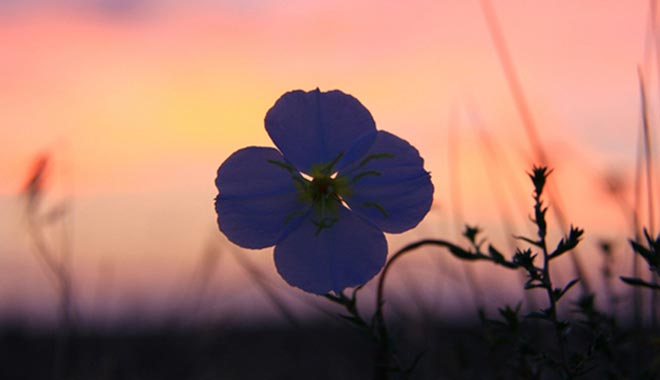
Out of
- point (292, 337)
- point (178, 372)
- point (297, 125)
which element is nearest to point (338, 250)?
point (297, 125)

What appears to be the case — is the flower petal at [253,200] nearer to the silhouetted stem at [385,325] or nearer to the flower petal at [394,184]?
the flower petal at [394,184]

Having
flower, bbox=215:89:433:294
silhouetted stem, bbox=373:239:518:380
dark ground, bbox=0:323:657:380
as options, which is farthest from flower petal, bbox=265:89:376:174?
dark ground, bbox=0:323:657:380

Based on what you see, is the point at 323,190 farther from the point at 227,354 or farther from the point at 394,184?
the point at 227,354

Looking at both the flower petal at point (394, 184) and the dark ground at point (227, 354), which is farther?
the dark ground at point (227, 354)

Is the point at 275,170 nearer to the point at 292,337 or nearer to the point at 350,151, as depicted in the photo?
the point at 350,151

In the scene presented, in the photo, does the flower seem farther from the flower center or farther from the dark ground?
the dark ground

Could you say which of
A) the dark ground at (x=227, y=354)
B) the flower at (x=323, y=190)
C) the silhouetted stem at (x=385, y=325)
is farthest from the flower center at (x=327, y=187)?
the dark ground at (x=227, y=354)

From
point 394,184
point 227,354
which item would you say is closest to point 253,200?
point 394,184
